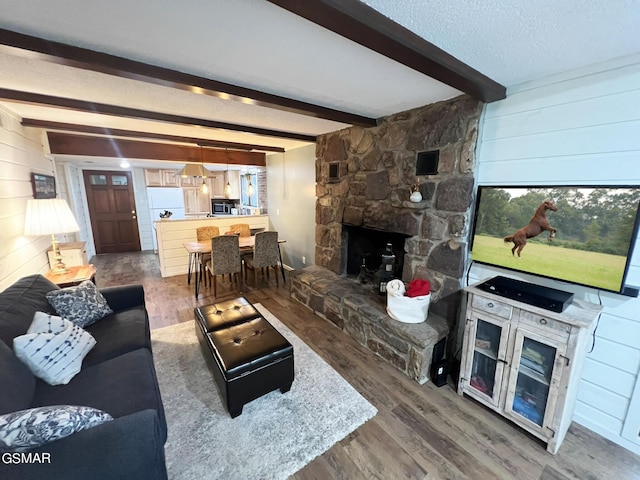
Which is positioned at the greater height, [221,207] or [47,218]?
[47,218]

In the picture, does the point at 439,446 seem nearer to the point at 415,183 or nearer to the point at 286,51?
the point at 415,183

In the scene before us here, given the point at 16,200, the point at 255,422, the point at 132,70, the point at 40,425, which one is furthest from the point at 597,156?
the point at 16,200

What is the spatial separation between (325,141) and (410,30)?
244 centimetres

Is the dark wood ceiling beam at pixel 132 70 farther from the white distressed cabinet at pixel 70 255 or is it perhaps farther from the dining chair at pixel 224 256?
the white distressed cabinet at pixel 70 255

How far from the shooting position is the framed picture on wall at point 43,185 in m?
3.09

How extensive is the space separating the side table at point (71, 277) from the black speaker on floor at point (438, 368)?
353cm

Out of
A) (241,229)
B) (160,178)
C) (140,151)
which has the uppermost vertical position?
(140,151)

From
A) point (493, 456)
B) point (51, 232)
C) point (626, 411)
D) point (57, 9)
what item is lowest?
point (493, 456)

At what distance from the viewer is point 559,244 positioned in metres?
1.76

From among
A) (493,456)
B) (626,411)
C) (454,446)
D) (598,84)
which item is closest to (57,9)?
(598,84)

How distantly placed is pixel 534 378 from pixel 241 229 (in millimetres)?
4822

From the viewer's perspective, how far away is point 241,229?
5.31m

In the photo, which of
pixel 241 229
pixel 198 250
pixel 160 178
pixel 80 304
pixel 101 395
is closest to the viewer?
pixel 101 395

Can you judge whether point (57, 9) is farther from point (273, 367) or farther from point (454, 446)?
point (454, 446)
